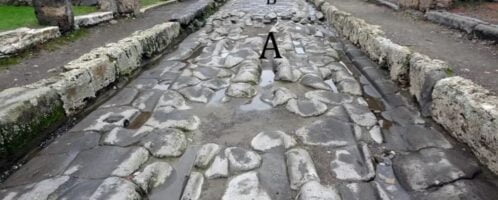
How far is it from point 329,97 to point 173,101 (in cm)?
198

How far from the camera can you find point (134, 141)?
12.9ft

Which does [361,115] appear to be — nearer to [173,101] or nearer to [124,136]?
[173,101]

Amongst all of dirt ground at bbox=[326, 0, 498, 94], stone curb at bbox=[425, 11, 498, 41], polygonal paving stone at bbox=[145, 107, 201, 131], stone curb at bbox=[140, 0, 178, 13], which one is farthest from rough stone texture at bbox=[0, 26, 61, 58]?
stone curb at bbox=[425, 11, 498, 41]

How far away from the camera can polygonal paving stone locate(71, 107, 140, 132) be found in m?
4.28

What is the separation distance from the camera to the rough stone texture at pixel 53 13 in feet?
23.5

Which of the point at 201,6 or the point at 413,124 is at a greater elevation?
the point at 201,6

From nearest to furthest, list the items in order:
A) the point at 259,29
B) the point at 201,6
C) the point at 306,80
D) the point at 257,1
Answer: the point at 306,80 → the point at 259,29 → the point at 201,6 → the point at 257,1

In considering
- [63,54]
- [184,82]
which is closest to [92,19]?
[63,54]

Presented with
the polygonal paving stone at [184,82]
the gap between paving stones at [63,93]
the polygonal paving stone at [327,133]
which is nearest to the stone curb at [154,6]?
the gap between paving stones at [63,93]

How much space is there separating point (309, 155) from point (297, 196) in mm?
670

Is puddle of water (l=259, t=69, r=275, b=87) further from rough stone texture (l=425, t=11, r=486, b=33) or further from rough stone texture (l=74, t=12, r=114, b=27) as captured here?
rough stone texture (l=74, t=12, r=114, b=27)

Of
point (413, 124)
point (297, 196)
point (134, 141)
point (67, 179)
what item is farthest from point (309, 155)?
point (67, 179)

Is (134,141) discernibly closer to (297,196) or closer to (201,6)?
(297,196)

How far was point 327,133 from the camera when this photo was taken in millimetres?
4047
